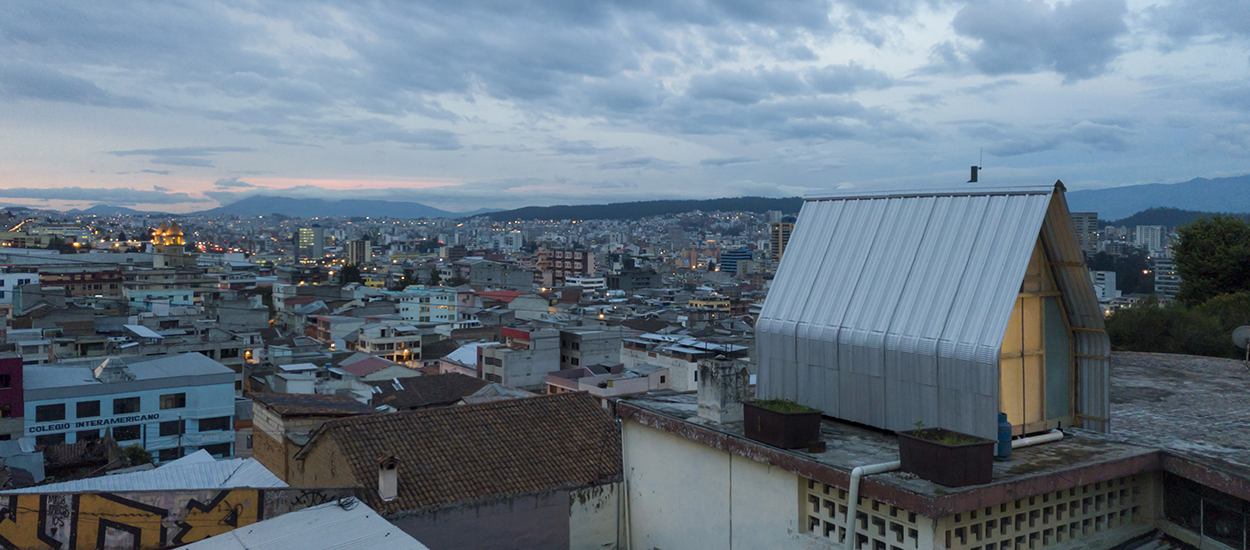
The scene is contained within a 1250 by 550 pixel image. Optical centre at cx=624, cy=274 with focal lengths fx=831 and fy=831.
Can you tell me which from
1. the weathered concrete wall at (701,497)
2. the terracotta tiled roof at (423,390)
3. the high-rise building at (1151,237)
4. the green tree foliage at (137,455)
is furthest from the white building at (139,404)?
the high-rise building at (1151,237)

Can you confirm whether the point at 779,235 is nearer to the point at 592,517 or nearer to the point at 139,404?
the point at 139,404

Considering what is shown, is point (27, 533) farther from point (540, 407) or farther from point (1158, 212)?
point (1158, 212)

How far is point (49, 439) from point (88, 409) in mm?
1273

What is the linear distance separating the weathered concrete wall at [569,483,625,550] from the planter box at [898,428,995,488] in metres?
7.29

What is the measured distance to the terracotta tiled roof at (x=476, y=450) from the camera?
11711 mm

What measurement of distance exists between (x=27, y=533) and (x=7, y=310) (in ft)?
177

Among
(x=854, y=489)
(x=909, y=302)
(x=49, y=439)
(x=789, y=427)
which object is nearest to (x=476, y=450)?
(x=789, y=427)

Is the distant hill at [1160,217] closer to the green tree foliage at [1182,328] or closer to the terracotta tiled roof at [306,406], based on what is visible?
the green tree foliage at [1182,328]

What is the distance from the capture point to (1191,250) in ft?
76.6

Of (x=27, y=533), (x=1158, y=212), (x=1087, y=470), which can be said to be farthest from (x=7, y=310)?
(x=1158, y=212)

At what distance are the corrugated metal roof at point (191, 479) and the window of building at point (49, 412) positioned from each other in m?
15.5

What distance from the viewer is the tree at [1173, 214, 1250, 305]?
858 inches

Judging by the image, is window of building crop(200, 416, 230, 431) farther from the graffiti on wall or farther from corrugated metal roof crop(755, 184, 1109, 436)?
corrugated metal roof crop(755, 184, 1109, 436)

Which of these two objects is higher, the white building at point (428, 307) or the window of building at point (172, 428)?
the white building at point (428, 307)
